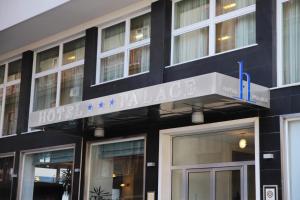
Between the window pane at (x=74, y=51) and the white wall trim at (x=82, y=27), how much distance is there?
26cm

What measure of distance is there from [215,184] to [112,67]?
15.6ft

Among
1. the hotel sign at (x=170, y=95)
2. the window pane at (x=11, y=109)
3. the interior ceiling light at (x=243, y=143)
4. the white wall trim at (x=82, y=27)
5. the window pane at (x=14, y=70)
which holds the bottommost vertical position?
the interior ceiling light at (x=243, y=143)

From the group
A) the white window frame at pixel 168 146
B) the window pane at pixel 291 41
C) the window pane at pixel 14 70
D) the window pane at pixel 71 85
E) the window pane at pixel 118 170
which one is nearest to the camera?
the window pane at pixel 291 41

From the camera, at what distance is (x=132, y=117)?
12.3 meters

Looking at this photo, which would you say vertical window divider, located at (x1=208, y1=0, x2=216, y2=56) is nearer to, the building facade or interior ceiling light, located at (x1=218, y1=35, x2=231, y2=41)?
the building facade

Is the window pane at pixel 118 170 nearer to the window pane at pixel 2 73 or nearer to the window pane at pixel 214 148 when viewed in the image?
the window pane at pixel 214 148

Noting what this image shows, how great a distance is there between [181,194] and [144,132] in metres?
1.73

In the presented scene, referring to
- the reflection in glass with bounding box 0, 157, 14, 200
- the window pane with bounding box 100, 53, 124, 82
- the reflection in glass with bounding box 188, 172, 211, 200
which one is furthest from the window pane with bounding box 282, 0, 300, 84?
the reflection in glass with bounding box 0, 157, 14, 200

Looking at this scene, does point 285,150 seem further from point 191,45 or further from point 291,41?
point 191,45

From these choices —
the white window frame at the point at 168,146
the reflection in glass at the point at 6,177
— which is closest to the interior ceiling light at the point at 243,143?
the white window frame at the point at 168,146

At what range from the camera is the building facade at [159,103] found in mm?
10188

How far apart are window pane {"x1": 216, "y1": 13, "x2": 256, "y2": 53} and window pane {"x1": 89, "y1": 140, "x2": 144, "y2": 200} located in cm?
307

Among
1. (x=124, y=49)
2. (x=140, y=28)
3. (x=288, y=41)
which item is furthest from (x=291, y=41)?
(x=124, y=49)

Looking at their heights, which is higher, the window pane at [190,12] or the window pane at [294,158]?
the window pane at [190,12]
